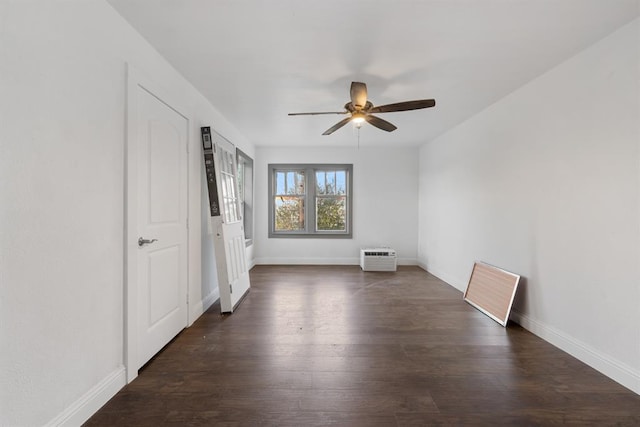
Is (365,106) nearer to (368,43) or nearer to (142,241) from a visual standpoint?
(368,43)

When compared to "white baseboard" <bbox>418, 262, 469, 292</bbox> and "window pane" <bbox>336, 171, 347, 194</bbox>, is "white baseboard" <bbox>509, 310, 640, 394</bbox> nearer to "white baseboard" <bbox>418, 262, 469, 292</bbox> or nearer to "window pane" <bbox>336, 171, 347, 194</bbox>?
"white baseboard" <bbox>418, 262, 469, 292</bbox>

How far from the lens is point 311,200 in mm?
5844

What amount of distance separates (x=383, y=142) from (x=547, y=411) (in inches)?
174

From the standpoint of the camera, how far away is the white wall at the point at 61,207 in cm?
120

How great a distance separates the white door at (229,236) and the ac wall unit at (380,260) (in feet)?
7.65

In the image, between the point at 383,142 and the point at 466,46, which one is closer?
the point at 466,46

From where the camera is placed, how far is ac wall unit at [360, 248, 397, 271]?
5.23 metres

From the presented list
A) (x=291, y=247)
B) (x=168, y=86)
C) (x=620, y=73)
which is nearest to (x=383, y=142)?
(x=291, y=247)

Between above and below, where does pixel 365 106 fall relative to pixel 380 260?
above

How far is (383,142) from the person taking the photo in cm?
527

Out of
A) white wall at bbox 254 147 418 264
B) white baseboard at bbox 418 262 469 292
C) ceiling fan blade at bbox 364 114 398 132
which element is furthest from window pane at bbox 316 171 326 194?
ceiling fan blade at bbox 364 114 398 132

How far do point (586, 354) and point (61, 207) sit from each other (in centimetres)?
365

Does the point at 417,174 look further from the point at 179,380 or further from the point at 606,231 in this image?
the point at 179,380

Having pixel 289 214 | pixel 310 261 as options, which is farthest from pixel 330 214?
pixel 310 261
